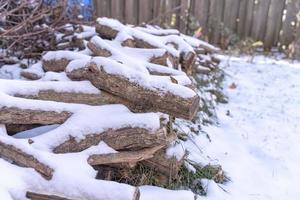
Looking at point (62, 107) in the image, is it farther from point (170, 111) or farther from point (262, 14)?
point (262, 14)

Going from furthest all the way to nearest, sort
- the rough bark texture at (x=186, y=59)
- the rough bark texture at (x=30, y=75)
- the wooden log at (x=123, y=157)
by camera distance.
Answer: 1. the rough bark texture at (x=186, y=59)
2. the rough bark texture at (x=30, y=75)
3. the wooden log at (x=123, y=157)

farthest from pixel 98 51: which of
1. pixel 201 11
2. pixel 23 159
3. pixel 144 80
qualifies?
pixel 201 11

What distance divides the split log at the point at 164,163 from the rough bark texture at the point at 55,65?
1.24 m

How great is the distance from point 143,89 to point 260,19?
537cm

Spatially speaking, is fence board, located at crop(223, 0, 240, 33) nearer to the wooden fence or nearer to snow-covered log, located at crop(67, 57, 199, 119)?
the wooden fence

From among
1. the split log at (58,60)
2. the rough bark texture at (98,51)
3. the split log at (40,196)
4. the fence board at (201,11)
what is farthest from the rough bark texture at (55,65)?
the fence board at (201,11)

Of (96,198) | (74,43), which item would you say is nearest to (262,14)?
(74,43)

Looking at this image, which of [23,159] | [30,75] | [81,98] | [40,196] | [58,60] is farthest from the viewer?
[30,75]

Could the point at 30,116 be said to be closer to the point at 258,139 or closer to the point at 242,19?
the point at 258,139

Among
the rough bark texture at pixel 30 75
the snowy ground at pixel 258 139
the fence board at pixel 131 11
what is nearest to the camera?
the snowy ground at pixel 258 139

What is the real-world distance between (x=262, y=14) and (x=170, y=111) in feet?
17.6

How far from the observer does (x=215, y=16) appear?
8062 millimetres

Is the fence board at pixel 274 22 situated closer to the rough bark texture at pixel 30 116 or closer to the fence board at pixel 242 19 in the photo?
the fence board at pixel 242 19

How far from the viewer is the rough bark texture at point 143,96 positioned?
3.10 metres
